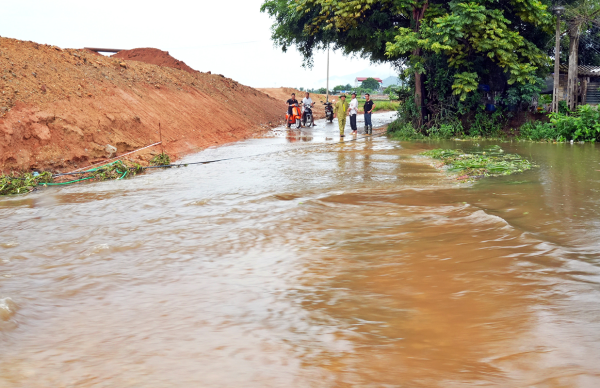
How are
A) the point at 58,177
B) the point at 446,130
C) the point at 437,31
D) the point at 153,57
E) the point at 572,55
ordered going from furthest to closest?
1. the point at 153,57
2. the point at 446,130
3. the point at 572,55
4. the point at 437,31
5. the point at 58,177

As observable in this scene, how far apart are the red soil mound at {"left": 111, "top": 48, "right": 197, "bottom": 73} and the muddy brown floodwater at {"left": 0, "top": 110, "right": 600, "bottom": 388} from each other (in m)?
22.4

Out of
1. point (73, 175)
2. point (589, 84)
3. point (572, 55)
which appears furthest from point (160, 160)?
point (589, 84)

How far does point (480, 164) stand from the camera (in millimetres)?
11141

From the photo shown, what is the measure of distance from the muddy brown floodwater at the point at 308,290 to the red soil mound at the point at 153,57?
2243 cm

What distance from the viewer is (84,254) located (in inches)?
229

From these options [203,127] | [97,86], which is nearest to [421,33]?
[203,127]

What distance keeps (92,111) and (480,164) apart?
10.9 m

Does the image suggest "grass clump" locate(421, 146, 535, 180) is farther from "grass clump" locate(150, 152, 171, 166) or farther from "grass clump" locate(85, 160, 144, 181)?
"grass clump" locate(85, 160, 144, 181)

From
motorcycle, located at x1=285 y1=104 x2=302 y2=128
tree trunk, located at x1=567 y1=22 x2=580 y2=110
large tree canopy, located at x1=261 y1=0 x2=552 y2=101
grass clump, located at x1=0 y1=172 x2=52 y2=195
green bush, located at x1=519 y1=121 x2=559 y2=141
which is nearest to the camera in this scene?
grass clump, located at x1=0 y1=172 x2=52 y2=195

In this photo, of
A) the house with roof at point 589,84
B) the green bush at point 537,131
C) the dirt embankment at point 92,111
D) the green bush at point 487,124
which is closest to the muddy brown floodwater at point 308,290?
the dirt embankment at point 92,111

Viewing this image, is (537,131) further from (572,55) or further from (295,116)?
(295,116)

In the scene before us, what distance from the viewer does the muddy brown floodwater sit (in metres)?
3.20

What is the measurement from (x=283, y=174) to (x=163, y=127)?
27.9 ft

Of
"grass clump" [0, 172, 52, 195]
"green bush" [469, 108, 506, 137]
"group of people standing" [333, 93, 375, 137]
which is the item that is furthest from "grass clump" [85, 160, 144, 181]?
"green bush" [469, 108, 506, 137]
